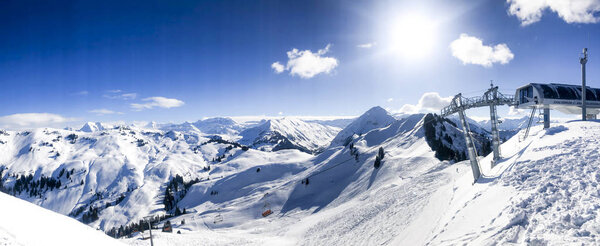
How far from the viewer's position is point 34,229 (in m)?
12.1

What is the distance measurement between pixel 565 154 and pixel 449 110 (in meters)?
15.0

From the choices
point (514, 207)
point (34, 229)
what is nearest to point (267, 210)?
point (34, 229)

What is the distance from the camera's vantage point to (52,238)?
12500 millimetres

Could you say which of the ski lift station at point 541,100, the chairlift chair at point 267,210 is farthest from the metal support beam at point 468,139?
the chairlift chair at point 267,210

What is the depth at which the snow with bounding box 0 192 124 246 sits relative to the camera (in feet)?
36.2

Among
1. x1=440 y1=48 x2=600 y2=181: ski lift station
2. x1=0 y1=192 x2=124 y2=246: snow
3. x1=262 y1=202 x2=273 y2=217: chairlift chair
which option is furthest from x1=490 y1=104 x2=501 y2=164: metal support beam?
x1=262 y1=202 x2=273 y2=217: chairlift chair

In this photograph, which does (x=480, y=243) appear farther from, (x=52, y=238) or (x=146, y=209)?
(x=146, y=209)

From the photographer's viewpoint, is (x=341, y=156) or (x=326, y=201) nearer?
(x=326, y=201)

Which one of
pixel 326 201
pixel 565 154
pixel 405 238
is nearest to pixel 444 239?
pixel 405 238

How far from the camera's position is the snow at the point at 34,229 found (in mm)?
11024

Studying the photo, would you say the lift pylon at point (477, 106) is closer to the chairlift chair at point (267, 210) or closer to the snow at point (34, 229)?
the snow at point (34, 229)

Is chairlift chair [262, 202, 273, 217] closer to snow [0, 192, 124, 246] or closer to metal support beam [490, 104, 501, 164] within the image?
metal support beam [490, 104, 501, 164]

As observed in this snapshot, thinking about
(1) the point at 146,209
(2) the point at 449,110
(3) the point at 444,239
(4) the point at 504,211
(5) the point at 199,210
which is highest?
(2) the point at 449,110

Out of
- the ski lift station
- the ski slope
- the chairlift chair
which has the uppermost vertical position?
the ski lift station
